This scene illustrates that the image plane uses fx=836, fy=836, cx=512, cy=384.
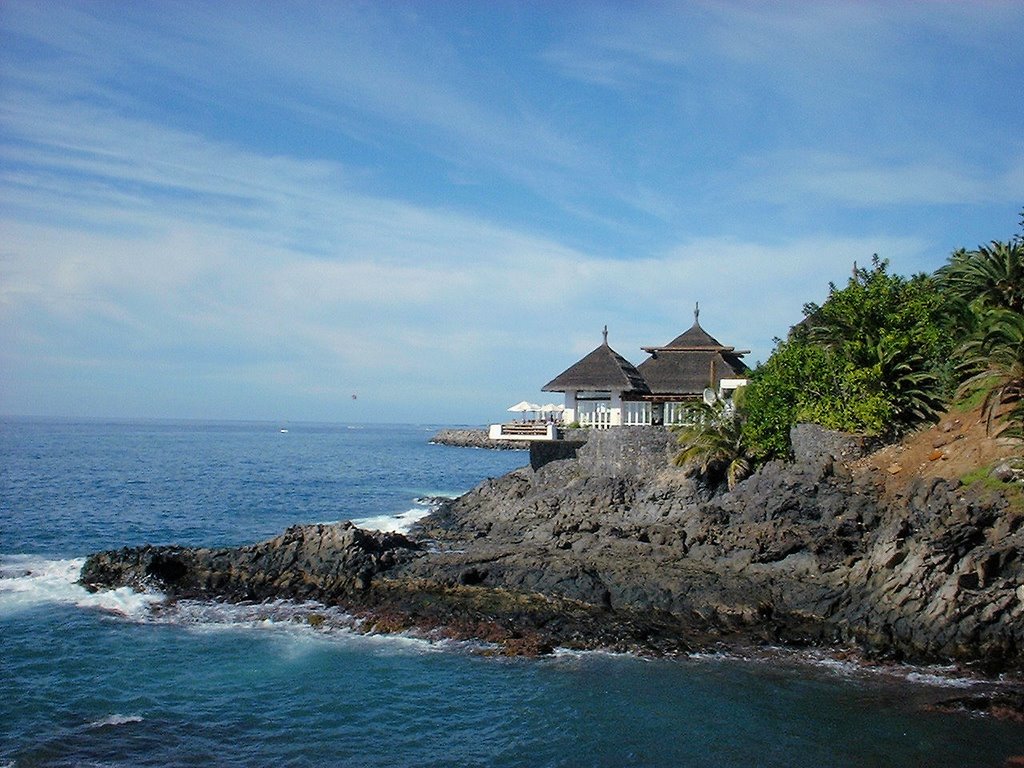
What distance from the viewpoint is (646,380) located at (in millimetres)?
41906

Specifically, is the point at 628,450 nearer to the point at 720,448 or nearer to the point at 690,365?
the point at 720,448

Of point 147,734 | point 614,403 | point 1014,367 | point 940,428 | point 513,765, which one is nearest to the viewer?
point 513,765

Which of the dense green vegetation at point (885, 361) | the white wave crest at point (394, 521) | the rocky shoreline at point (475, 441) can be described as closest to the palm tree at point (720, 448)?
the dense green vegetation at point (885, 361)

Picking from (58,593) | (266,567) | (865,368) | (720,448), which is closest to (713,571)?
(720,448)

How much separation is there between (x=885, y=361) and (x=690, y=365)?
16.1 meters

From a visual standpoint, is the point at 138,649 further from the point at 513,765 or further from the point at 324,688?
the point at 513,765

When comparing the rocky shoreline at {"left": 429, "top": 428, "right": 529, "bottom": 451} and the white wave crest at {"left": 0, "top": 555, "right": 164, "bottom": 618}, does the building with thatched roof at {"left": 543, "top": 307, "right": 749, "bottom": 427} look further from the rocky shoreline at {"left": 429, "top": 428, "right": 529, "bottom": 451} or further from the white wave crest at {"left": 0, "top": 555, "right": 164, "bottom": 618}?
the rocky shoreline at {"left": 429, "top": 428, "right": 529, "bottom": 451}

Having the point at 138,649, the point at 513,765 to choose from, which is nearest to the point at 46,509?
the point at 138,649

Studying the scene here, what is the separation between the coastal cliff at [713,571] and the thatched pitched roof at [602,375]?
1045cm

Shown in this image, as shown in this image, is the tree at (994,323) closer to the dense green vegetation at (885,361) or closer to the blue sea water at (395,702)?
the dense green vegetation at (885,361)

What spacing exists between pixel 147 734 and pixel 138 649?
4936 mm

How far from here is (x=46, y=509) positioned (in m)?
41.7

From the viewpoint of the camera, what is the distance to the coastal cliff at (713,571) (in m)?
18.4

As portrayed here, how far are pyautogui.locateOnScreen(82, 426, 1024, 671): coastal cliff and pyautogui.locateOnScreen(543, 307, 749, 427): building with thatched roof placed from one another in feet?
33.8
